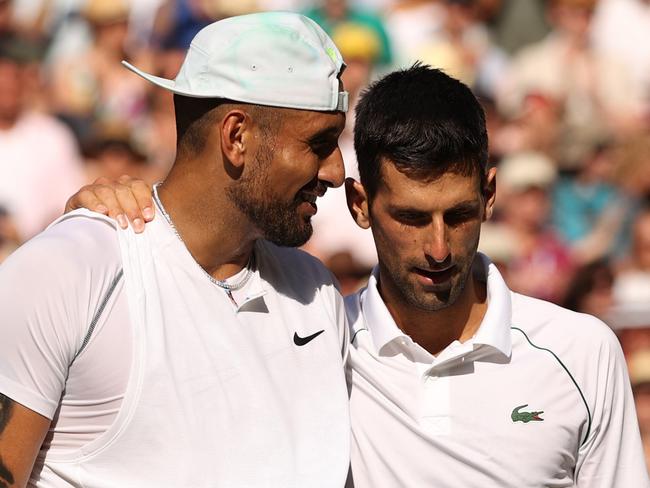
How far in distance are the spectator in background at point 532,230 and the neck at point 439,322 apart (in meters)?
3.30

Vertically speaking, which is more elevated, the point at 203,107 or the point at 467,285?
the point at 203,107

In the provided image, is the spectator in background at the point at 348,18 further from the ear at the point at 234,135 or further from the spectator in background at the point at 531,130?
the ear at the point at 234,135

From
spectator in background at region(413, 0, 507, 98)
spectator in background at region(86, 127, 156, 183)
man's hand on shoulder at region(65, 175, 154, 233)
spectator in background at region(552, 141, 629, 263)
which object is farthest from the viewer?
spectator in background at region(413, 0, 507, 98)

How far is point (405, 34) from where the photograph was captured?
889 cm

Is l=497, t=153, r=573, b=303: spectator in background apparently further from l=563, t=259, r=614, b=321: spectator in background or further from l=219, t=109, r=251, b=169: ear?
l=219, t=109, r=251, b=169: ear

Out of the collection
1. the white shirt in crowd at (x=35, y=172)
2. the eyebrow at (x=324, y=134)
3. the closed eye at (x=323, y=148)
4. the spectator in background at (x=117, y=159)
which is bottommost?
the white shirt in crowd at (x=35, y=172)

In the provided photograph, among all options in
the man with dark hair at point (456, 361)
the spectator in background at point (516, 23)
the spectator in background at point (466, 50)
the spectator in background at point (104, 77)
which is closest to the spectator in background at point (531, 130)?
the spectator in background at point (466, 50)

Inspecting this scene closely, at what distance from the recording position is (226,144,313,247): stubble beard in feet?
10.7

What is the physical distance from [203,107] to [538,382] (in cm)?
121

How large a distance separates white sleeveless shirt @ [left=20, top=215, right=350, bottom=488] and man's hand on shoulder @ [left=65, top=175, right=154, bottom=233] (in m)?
0.04

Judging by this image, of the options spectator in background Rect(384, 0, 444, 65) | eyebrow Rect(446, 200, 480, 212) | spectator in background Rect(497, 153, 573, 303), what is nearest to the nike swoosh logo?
eyebrow Rect(446, 200, 480, 212)

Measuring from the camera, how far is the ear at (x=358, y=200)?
357 cm

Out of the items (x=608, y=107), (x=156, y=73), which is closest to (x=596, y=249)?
(x=608, y=107)

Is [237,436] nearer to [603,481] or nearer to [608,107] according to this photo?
[603,481]
